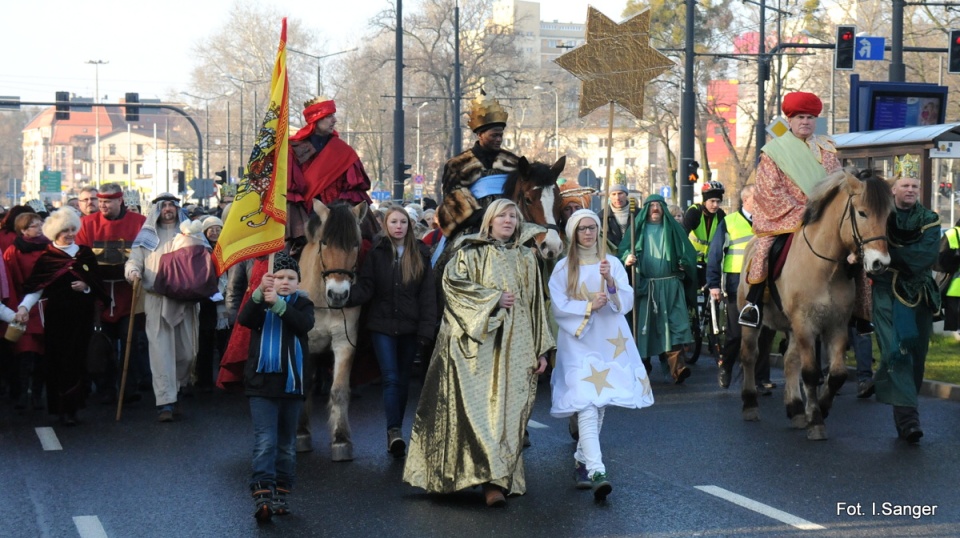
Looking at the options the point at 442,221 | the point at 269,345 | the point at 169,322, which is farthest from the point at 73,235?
the point at 269,345

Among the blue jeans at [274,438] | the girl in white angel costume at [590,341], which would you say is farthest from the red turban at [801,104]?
the blue jeans at [274,438]

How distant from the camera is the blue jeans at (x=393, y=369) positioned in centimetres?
1014

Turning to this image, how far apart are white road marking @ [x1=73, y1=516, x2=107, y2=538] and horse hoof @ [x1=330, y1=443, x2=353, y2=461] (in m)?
2.09

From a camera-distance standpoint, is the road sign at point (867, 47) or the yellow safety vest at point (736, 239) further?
the road sign at point (867, 47)

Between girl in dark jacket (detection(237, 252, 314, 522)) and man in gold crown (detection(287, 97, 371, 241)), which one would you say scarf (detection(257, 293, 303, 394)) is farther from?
man in gold crown (detection(287, 97, 371, 241))

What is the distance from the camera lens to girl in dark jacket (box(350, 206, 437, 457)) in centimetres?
1015

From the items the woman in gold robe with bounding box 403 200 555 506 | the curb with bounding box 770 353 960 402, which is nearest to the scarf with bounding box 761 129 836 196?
the curb with bounding box 770 353 960 402

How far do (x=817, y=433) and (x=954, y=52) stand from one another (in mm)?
19289

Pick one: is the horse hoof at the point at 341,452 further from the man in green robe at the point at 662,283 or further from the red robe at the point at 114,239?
the man in green robe at the point at 662,283

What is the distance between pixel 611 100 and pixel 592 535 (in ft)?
11.9

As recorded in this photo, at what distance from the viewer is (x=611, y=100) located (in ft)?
33.0

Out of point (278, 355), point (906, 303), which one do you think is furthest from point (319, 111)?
point (906, 303)

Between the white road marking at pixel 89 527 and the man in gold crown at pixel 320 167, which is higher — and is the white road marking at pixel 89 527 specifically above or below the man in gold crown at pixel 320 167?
below

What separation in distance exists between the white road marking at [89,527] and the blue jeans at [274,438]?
835 millimetres
